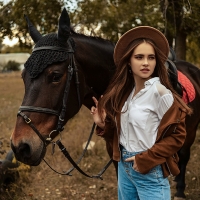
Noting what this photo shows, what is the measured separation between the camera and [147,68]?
81.5 inches

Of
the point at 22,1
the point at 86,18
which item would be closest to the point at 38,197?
the point at 22,1

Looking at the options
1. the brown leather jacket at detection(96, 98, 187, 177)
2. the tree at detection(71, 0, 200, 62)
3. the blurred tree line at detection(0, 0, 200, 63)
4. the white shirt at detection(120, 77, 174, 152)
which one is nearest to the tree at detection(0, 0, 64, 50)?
the blurred tree line at detection(0, 0, 200, 63)

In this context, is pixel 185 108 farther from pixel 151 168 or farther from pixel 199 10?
pixel 199 10

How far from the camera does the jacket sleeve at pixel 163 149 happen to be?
197cm

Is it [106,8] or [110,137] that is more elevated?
[106,8]

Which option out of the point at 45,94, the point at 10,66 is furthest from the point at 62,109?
the point at 10,66

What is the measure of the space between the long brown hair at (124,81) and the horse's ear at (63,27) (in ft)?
1.65

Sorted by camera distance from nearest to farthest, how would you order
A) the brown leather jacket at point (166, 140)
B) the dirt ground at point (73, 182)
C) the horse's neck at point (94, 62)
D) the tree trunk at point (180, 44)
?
the brown leather jacket at point (166, 140) < the horse's neck at point (94, 62) < the dirt ground at point (73, 182) < the tree trunk at point (180, 44)

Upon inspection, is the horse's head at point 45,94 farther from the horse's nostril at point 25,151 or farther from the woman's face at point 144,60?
the woman's face at point 144,60

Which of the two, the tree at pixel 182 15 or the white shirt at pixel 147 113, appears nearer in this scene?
the white shirt at pixel 147 113

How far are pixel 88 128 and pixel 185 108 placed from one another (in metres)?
5.47

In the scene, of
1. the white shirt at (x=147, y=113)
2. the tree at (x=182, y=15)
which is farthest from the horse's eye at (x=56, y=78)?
the tree at (x=182, y=15)

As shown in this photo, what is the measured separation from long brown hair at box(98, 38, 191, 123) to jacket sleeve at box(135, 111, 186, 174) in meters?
0.30

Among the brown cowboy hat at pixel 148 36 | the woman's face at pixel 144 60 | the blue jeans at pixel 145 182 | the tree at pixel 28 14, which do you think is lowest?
the blue jeans at pixel 145 182
